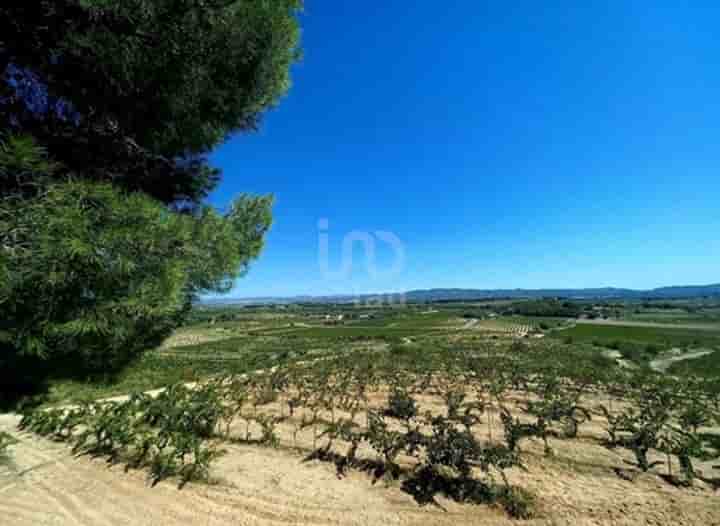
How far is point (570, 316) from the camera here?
259 ft

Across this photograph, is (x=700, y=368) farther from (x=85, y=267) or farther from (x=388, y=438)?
(x=85, y=267)

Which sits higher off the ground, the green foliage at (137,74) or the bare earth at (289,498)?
the green foliage at (137,74)

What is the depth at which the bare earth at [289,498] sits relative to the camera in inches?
127

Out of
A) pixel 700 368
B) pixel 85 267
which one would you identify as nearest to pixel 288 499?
pixel 85 267

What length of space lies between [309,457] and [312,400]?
155 inches

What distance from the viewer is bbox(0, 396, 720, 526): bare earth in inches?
127

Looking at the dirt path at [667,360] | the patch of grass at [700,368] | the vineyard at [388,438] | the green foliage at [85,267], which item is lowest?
the dirt path at [667,360]

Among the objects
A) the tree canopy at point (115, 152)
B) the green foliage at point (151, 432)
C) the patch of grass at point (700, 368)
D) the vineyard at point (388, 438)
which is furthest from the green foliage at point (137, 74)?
the patch of grass at point (700, 368)

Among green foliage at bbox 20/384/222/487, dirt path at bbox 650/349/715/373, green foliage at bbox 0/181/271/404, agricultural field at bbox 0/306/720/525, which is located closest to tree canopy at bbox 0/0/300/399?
green foliage at bbox 0/181/271/404

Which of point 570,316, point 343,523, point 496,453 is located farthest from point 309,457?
point 570,316

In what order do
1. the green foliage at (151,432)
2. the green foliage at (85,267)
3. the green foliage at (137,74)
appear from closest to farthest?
1. the green foliage at (85,267)
2. the green foliage at (137,74)
3. the green foliage at (151,432)

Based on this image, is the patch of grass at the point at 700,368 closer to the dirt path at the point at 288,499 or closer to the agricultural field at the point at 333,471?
the agricultural field at the point at 333,471

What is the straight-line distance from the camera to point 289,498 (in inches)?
143

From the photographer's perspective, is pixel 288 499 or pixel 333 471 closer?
pixel 288 499
